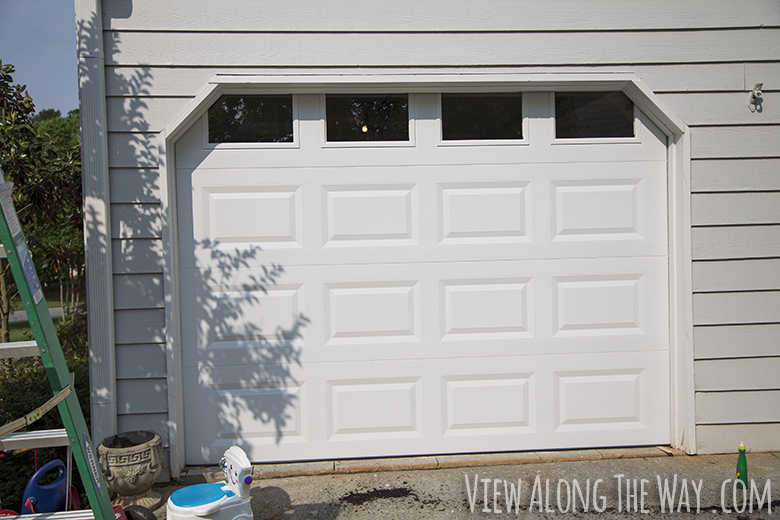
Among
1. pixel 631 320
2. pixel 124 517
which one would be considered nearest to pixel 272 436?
pixel 124 517

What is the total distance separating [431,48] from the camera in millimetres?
3402

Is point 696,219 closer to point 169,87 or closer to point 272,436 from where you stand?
point 272,436

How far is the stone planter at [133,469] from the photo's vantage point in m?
2.78

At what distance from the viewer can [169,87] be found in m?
3.30

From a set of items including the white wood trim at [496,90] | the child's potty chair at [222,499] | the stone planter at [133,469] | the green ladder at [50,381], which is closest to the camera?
the green ladder at [50,381]

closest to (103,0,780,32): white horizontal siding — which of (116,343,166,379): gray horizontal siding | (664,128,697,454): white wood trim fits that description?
(664,128,697,454): white wood trim

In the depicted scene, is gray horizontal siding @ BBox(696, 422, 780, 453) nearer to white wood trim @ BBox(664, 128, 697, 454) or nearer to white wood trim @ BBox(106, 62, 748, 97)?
→ white wood trim @ BBox(664, 128, 697, 454)

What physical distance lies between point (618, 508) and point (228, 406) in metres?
2.34

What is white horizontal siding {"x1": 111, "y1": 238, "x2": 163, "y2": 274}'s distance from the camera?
3.30 m

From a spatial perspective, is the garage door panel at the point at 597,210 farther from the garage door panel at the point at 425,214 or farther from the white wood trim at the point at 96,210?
the white wood trim at the point at 96,210

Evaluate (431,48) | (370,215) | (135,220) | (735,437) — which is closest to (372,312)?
(370,215)

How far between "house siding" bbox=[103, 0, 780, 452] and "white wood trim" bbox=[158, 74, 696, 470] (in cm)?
6

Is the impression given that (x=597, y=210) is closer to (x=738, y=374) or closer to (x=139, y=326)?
(x=738, y=374)

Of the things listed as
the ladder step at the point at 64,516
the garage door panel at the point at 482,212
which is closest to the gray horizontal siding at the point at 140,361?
the ladder step at the point at 64,516
